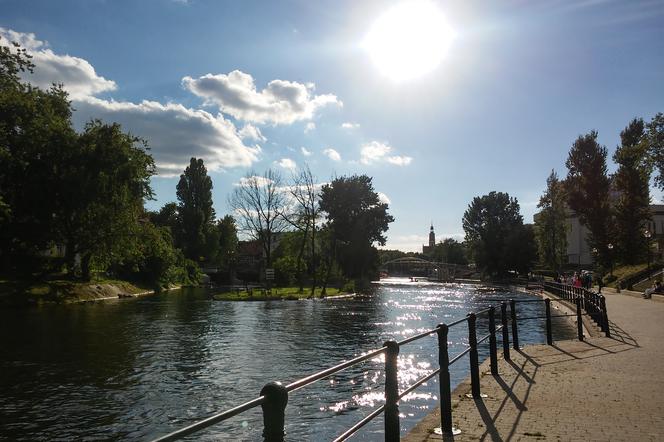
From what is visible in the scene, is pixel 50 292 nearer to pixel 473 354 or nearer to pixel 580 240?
pixel 473 354

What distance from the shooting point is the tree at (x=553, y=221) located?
245ft

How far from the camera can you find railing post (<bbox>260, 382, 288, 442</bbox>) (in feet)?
9.61

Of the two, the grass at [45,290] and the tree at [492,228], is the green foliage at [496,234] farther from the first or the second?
the grass at [45,290]

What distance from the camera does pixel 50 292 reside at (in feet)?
132

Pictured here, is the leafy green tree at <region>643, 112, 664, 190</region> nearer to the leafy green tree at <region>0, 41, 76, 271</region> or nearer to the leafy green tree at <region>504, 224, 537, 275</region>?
the leafy green tree at <region>0, 41, 76, 271</region>

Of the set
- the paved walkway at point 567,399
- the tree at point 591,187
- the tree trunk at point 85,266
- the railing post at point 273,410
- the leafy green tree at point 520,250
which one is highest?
the tree at point 591,187

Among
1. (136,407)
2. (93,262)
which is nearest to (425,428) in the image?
(136,407)

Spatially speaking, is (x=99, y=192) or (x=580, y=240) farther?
(x=580, y=240)

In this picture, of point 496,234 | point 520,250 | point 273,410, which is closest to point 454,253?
point 496,234

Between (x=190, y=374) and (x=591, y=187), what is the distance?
60413 millimetres

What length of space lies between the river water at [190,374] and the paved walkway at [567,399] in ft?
6.09

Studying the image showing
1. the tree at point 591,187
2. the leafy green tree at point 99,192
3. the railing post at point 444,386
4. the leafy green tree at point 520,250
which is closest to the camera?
the railing post at point 444,386

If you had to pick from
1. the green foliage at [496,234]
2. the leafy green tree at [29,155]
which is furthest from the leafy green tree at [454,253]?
the leafy green tree at [29,155]

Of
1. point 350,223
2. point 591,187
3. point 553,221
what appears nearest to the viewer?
point 591,187
